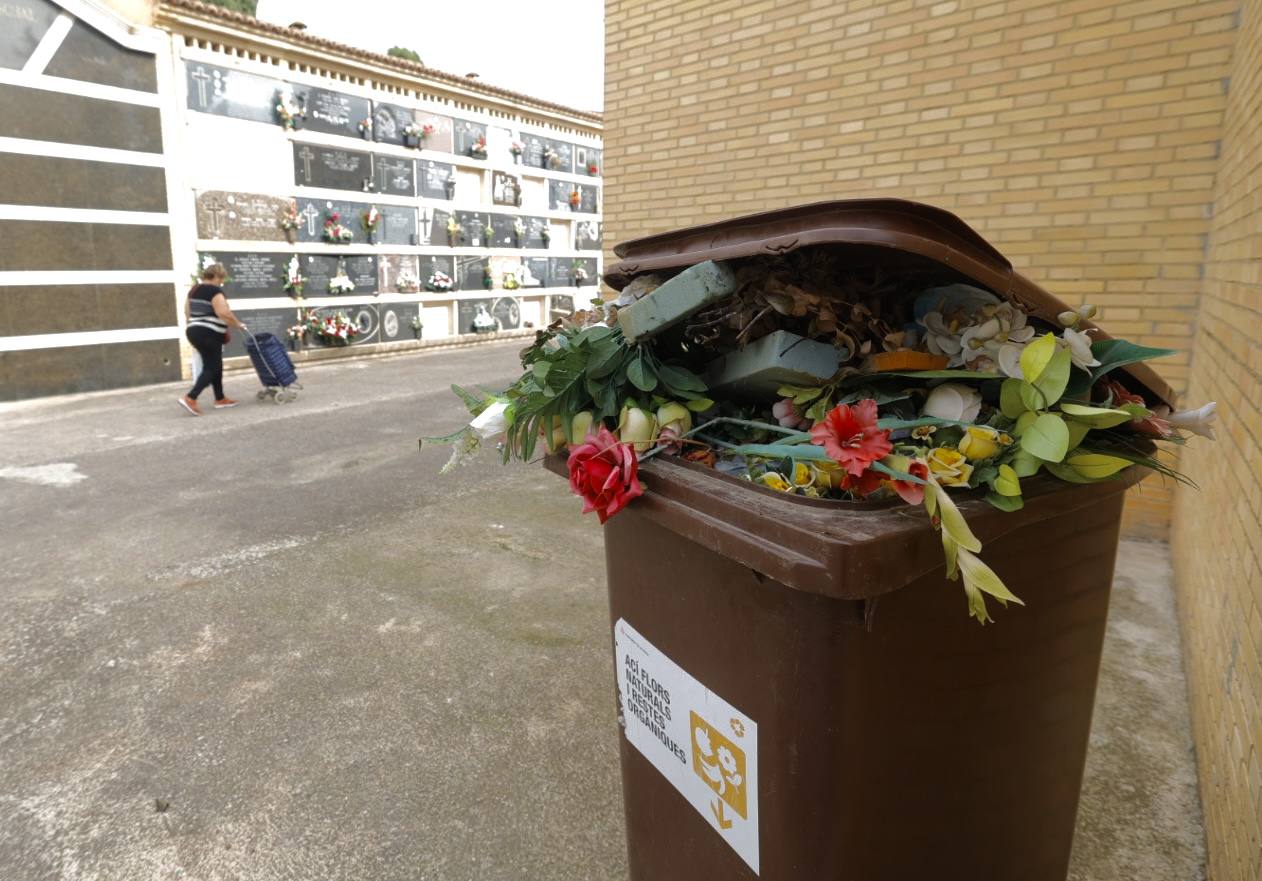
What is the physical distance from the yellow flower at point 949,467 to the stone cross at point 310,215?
13.2 m

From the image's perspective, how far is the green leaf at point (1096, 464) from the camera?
3.75 ft

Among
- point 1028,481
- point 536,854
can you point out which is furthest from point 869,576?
point 536,854

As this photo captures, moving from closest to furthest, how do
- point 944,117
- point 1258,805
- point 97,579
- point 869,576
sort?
1. point 869,576
2. point 1258,805
3. point 97,579
4. point 944,117

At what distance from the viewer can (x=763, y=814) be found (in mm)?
1201

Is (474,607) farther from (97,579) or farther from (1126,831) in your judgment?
(1126,831)

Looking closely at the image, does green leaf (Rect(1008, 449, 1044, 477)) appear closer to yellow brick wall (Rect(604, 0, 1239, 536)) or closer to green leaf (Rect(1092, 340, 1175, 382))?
green leaf (Rect(1092, 340, 1175, 382))

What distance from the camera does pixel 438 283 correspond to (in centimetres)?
1481

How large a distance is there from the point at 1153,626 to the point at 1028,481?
2917 mm

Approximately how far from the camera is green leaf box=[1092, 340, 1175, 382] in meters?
1.20

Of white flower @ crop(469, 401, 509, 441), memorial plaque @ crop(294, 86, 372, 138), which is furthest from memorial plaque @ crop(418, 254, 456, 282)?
white flower @ crop(469, 401, 509, 441)

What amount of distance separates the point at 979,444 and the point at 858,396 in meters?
0.22

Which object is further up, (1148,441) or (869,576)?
(1148,441)

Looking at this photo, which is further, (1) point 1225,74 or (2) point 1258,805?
(1) point 1225,74

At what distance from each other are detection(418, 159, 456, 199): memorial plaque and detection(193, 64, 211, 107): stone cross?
3.95 m
